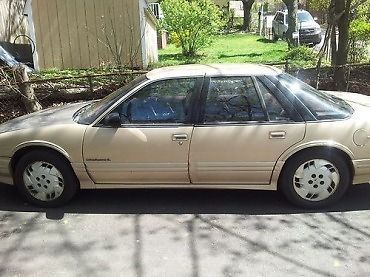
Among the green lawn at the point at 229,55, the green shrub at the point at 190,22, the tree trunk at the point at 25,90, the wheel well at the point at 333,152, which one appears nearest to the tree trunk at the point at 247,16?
the green lawn at the point at 229,55

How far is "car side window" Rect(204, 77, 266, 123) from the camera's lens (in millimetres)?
4500

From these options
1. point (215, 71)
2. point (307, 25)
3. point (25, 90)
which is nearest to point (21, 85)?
point (25, 90)

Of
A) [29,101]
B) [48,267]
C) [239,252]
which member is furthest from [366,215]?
[29,101]

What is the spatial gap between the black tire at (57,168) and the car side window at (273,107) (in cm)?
216

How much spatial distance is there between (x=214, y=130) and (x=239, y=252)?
1266mm

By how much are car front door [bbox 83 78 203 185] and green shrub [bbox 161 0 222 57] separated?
34.6 ft

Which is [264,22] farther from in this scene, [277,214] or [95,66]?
[277,214]

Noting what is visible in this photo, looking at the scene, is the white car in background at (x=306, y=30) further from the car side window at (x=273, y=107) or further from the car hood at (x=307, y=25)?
the car side window at (x=273, y=107)

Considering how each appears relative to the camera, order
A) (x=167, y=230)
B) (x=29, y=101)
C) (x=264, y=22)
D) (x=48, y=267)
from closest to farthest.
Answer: (x=48, y=267) → (x=167, y=230) → (x=29, y=101) → (x=264, y=22)

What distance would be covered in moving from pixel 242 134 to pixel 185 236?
1159 millimetres

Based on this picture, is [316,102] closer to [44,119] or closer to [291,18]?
[44,119]

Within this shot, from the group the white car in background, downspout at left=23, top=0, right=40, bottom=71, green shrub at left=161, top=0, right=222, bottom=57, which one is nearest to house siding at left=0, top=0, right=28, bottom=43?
downspout at left=23, top=0, right=40, bottom=71

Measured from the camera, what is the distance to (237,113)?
452 cm

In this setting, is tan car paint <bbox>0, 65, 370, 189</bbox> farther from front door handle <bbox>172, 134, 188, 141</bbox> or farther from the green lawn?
the green lawn
